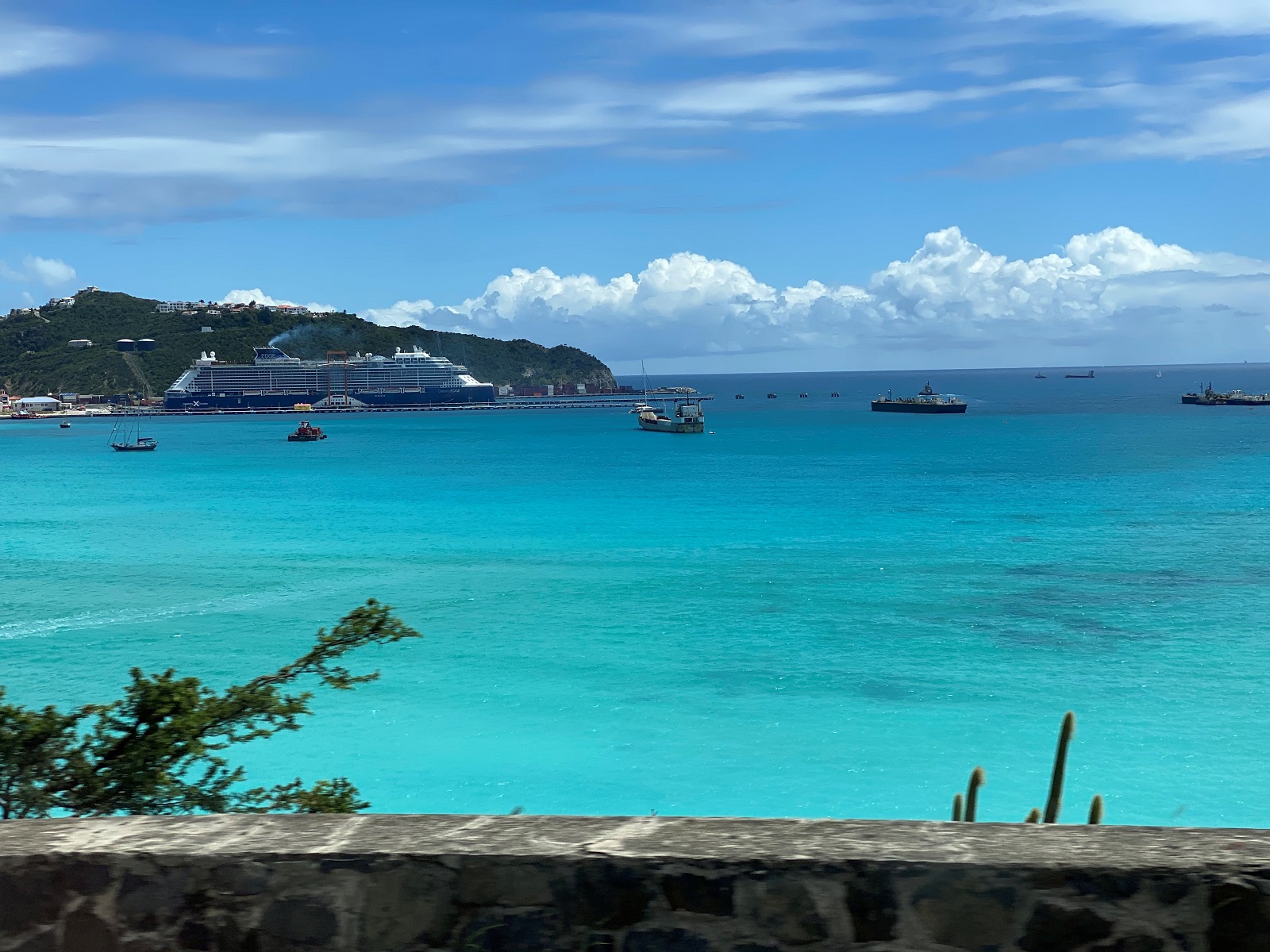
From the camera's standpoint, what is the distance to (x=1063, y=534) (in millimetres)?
34875

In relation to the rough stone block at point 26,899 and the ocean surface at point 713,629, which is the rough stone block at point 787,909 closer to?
the rough stone block at point 26,899

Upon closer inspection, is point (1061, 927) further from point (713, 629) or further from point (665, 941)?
point (713, 629)

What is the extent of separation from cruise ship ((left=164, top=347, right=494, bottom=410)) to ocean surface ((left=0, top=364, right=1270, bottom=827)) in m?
88.4

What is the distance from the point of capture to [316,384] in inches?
5605

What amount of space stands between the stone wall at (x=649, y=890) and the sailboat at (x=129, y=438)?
280 ft

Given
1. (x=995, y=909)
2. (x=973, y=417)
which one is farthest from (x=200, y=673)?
(x=973, y=417)

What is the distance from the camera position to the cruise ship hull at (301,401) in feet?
456

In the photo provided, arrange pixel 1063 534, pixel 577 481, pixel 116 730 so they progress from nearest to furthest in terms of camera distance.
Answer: pixel 116 730 < pixel 1063 534 < pixel 577 481

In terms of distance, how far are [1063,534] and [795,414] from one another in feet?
310

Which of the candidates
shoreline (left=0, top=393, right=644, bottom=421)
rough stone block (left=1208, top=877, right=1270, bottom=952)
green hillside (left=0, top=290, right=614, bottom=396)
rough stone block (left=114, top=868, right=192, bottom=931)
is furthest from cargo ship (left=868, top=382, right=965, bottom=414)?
rough stone block (left=114, top=868, right=192, bottom=931)

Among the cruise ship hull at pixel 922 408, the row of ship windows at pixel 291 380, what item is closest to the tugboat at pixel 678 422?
the cruise ship hull at pixel 922 408

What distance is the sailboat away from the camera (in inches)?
3216

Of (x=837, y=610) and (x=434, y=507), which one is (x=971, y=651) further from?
(x=434, y=507)

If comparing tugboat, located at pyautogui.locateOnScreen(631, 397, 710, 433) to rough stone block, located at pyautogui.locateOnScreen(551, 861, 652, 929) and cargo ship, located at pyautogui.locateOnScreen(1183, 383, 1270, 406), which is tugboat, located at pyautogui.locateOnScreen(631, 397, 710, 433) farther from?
rough stone block, located at pyautogui.locateOnScreen(551, 861, 652, 929)
